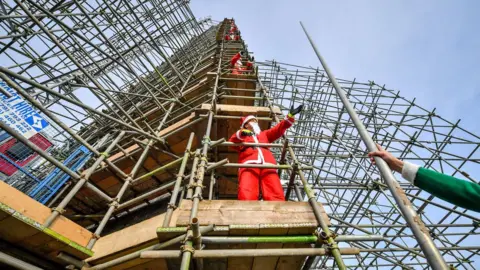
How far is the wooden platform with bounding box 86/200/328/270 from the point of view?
1982 millimetres

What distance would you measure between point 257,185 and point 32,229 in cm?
220

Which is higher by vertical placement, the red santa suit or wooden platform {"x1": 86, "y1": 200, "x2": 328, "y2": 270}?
the red santa suit

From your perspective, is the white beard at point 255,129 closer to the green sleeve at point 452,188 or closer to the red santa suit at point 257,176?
the red santa suit at point 257,176

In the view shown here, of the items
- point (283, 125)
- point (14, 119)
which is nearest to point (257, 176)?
point (283, 125)

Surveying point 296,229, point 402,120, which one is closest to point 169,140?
point 296,229

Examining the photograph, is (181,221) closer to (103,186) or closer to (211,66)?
(103,186)

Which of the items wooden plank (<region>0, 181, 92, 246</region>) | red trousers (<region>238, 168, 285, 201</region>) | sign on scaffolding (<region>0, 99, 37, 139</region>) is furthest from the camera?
sign on scaffolding (<region>0, 99, 37, 139</region>)

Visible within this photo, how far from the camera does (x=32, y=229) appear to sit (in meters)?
1.84

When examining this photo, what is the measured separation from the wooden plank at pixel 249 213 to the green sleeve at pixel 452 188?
2.59 feet

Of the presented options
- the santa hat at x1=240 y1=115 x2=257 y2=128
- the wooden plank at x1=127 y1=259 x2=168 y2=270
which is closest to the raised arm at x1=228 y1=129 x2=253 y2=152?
the santa hat at x1=240 y1=115 x2=257 y2=128

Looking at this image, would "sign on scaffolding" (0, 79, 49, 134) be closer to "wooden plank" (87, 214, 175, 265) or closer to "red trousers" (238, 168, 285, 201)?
"wooden plank" (87, 214, 175, 265)

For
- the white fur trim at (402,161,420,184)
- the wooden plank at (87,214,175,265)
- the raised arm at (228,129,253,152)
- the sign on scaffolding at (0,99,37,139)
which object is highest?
the sign on scaffolding at (0,99,37,139)

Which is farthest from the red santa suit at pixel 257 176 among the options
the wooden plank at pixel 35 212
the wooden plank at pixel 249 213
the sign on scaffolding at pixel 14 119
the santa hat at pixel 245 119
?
the sign on scaffolding at pixel 14 119

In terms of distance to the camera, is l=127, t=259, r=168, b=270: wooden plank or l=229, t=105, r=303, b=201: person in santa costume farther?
l=229, t=105, r=303, b=201: person in santa costume
